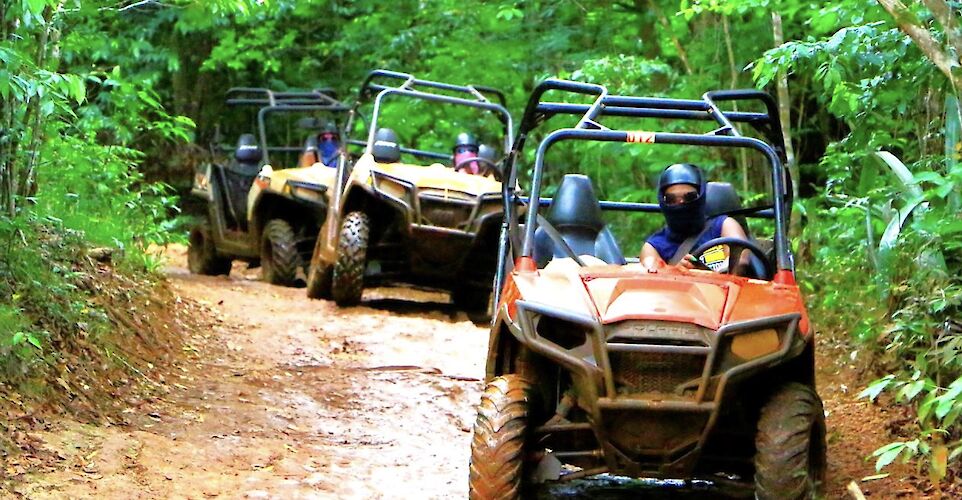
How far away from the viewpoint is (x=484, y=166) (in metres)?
12.3

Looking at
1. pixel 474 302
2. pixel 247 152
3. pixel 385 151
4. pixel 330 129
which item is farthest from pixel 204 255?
pixel 385 151

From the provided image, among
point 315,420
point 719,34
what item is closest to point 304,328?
point 315,420

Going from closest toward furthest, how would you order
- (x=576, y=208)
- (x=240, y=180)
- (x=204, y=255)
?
(x=576, y=208)
(x=240, y=180)
(x=204, y=255)

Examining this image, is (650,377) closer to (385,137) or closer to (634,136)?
(634,136)

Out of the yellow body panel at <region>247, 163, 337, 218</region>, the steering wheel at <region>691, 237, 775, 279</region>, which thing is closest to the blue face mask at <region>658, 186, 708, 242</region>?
the steering wheel at <region>691, 237, 775, 279</region>

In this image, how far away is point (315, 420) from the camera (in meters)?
7.15

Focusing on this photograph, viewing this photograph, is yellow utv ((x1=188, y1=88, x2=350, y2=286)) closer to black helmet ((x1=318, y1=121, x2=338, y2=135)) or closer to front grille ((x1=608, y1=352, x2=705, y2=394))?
black helmet ((x1=318, y1=121, x2=338, y2=135))

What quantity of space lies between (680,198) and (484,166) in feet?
21.2

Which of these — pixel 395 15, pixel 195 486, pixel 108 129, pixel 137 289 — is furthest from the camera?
pixel 395 15

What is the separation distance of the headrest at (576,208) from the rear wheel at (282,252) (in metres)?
7.35

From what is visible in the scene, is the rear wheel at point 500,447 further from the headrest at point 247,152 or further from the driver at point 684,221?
the headrest at point 247,152

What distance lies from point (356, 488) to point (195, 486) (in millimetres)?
729

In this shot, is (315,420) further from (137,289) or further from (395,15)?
(395,15)

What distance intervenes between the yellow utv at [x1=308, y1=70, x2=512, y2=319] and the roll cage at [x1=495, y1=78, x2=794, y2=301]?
13.7 feet
